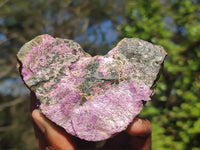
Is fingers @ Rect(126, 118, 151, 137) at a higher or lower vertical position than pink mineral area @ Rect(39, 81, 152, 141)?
lower

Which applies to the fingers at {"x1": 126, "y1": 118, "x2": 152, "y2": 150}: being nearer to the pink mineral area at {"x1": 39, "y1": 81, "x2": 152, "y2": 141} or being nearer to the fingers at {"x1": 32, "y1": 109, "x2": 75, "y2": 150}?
the pink mineral area at {"x1": 39, "y1": 81, "x2": 152, "y2": 141}

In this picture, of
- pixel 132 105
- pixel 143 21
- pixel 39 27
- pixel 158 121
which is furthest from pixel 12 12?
pixel 132 105

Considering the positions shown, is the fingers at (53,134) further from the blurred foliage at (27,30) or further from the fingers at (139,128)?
the blurred foliage at (27,30)

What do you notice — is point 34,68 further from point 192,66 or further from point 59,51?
point 192,66

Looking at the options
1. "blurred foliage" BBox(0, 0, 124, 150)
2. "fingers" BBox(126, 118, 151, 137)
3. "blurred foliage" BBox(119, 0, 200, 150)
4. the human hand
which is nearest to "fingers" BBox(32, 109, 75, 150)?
the human hand

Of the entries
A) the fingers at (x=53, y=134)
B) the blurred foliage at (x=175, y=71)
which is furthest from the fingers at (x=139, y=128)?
the blurred foliage at (x=175, y=71)

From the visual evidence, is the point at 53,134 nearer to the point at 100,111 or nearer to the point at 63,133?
the point at 63,133
